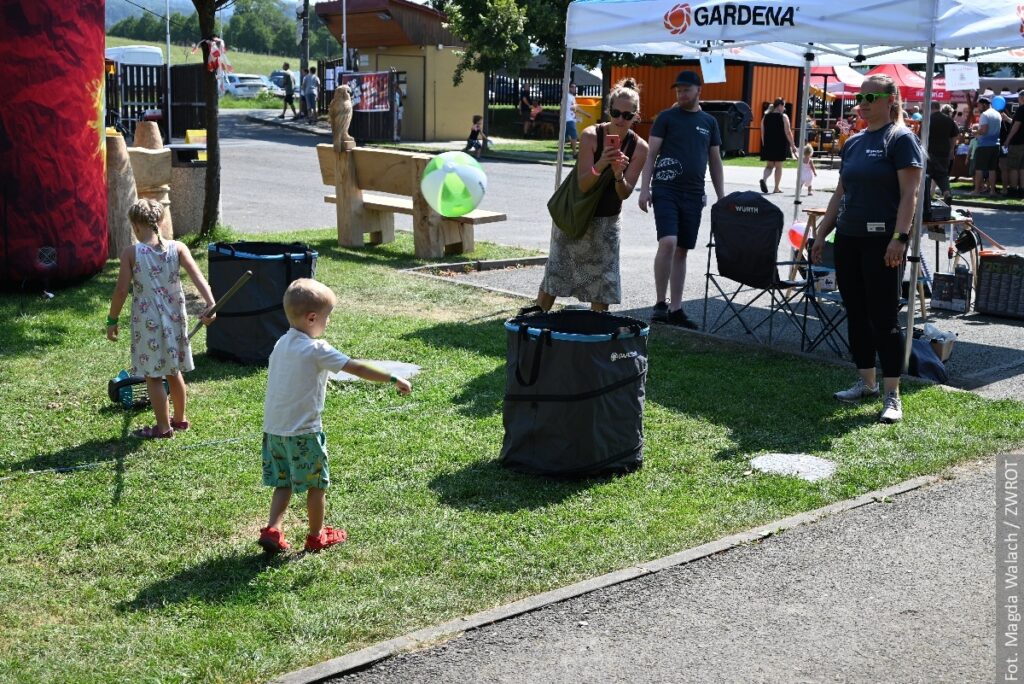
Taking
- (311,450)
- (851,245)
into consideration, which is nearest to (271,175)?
(851,245)

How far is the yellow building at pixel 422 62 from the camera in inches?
1449

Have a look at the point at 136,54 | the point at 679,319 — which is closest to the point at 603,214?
the point at 679,319

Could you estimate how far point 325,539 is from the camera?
195 inches

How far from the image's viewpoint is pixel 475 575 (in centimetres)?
469

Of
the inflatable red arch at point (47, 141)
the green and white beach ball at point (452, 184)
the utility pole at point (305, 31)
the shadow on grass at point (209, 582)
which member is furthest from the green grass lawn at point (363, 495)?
the utility pole at point (305, 31)

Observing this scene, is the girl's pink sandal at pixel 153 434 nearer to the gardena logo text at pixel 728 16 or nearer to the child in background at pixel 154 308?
the child in background at pixel 154 308

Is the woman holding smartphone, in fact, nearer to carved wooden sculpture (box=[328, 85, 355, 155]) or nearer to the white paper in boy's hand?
the white paper in boy's hand

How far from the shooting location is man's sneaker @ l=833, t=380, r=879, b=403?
732 centimetres

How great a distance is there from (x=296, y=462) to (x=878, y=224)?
389cm

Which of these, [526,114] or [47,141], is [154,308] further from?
[526,114]

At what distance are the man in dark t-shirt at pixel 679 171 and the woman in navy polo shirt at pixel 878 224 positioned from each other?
2.01 metres

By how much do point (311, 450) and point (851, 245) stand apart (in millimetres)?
3770

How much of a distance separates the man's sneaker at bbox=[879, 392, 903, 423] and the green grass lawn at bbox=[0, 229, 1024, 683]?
0.22 feet

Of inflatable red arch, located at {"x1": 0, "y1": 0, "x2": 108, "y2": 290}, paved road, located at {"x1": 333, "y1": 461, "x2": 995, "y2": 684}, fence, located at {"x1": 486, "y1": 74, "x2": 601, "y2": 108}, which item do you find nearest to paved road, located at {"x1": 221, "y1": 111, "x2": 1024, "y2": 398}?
paved road, located at {"x1": 333, "y1": 461, "x2": 995, "y2": 684}
